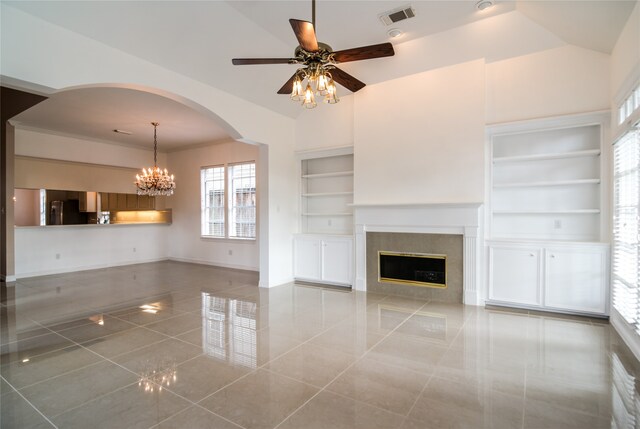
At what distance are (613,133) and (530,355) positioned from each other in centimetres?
287

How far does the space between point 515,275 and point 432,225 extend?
4.20 ft

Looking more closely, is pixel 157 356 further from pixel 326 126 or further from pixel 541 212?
pixel 541 212

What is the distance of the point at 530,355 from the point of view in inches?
116

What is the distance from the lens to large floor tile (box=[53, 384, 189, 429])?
6.69 ft

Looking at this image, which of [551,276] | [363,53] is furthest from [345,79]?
[551,276]

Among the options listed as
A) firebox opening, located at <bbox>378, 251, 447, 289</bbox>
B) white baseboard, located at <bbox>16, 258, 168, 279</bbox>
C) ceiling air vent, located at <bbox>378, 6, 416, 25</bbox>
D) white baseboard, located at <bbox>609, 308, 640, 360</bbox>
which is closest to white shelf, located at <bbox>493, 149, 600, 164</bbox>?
firebox opening, located at <bbox>378, 251, 447, 289</bbox>

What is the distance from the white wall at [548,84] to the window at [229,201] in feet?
17.6

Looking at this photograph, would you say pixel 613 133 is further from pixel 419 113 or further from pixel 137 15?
pixel 137 15

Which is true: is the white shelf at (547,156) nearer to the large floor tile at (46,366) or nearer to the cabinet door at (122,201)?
the large floor tile at (46,366)

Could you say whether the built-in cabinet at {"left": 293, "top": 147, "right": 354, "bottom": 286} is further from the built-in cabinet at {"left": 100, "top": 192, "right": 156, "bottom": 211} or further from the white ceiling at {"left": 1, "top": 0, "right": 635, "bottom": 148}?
the built-in cabinet at {"left": 100, "top": 192, "right": 156, "bottom": 211}

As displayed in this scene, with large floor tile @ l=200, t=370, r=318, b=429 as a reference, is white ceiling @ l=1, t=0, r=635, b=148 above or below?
above

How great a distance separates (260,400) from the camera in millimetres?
2271

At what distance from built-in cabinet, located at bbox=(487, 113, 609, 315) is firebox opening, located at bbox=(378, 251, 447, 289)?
2.22 ft

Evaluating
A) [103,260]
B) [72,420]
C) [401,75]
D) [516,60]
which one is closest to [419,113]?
[401,75]
